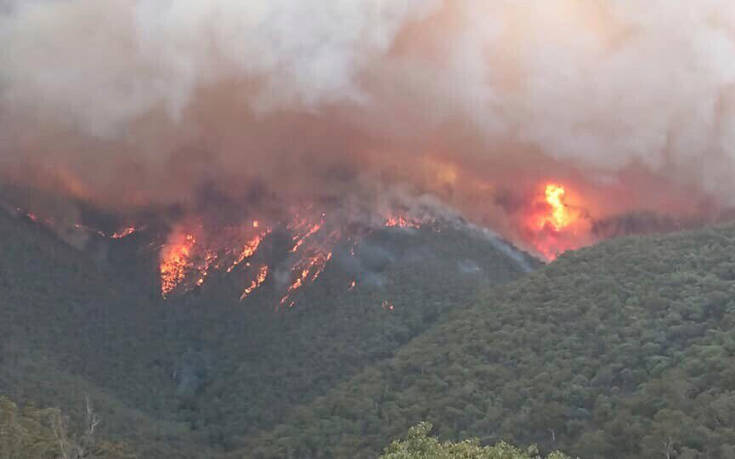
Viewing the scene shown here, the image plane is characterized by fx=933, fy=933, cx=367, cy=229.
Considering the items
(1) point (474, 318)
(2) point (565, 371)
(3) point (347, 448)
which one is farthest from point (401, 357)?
(2) point (565, 371)

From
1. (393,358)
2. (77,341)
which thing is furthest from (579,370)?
(77,341)

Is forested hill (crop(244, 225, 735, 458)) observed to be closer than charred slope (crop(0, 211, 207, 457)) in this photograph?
Yes

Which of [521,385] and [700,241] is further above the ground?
[700,241]

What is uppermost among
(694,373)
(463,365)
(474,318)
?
(474,318)

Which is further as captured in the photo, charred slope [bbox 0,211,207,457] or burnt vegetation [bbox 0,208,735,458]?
charred slope [bbox 0,211,207,457]

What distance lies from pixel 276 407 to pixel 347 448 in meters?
28.0

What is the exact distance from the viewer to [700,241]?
84.9 meters

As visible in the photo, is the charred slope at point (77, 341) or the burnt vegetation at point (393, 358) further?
the charred slope at point (77, 341)

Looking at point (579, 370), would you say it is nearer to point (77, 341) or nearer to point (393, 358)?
point (393, 358)

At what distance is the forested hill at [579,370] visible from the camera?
56250 millimetres

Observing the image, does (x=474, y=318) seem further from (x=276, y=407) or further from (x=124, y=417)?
(x=124, y=417)

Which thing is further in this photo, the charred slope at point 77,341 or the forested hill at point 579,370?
the charred slope at point 77,341

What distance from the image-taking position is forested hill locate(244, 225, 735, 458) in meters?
56.2

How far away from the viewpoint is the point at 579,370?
6988cm
